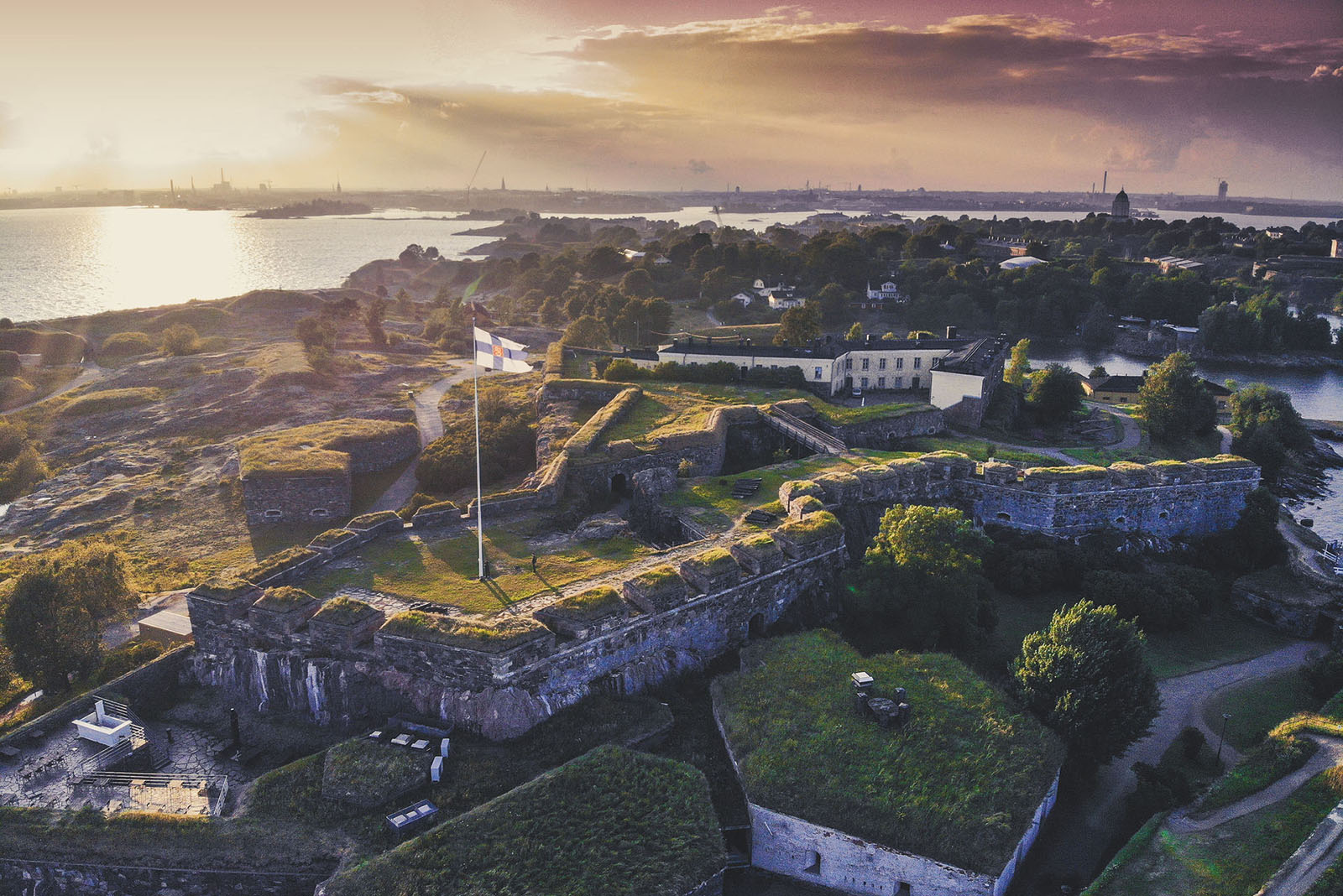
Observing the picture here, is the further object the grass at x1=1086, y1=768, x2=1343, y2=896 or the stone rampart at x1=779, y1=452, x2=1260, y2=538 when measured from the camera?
the stone rampart at x1=779, y1=452, x2=1260, y2=538

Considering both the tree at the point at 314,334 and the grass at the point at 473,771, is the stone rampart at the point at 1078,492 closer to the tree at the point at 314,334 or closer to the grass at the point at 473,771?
the grass at the point at 473,771

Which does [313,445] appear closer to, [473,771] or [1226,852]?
[473,771]

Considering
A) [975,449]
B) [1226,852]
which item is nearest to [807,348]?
[975,449]

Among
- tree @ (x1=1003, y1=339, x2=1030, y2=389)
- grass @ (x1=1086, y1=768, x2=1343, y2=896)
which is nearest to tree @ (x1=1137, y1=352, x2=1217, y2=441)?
tree @ (x1=1003, y1=339, x2=1030, y2=389)

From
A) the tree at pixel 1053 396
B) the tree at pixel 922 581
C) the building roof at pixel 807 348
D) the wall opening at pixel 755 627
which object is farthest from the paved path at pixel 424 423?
the tree at pixel 1053 396

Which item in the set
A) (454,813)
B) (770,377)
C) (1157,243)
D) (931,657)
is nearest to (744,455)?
(770,377)

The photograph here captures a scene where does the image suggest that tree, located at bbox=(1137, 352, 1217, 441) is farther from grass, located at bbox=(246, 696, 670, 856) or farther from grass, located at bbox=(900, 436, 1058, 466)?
grass, located at bbox=(246, 696, 670, 856)
